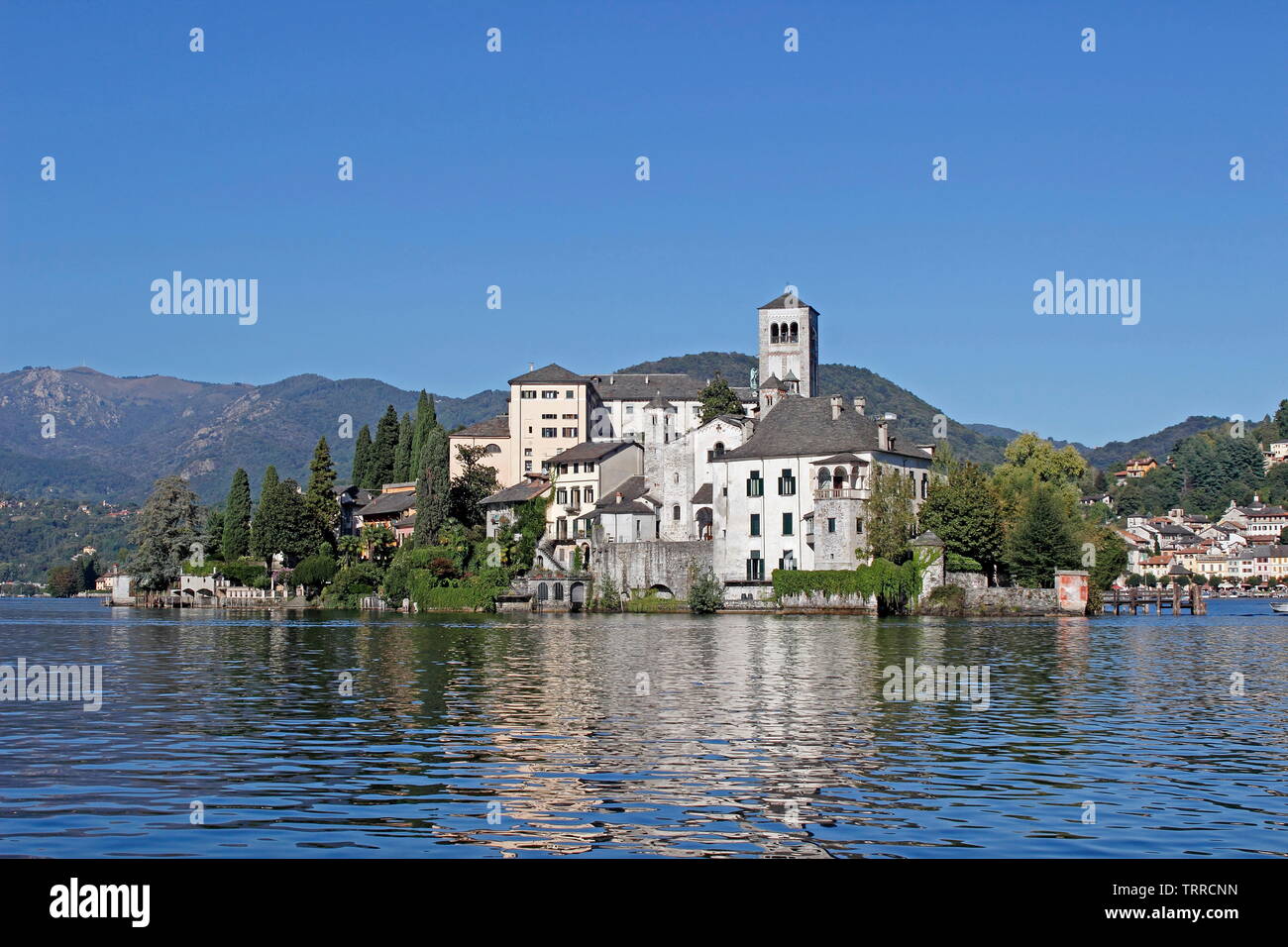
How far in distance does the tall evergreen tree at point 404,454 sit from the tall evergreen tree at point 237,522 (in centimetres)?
1428

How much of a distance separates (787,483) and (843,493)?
203 inches

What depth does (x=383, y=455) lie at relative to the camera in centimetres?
14375

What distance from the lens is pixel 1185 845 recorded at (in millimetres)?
14266

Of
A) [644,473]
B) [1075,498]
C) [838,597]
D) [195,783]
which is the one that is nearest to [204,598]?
[644,473]

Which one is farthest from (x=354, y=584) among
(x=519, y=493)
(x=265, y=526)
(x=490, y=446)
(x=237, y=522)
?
(x=237, y=522)

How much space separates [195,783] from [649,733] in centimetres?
797

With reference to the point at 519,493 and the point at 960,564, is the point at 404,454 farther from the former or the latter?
the point at 960,564

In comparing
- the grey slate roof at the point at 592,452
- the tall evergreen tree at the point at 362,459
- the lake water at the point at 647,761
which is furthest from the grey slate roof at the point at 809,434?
the tall evergreen tree at the point at 362,459

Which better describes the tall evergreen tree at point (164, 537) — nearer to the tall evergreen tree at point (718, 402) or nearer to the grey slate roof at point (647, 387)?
the grey slate roof at point (647, 387)

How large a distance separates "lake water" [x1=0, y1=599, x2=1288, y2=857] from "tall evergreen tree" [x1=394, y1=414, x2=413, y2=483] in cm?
9095

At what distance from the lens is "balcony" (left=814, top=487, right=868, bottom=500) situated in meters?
82.4

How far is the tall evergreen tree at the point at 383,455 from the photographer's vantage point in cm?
14300

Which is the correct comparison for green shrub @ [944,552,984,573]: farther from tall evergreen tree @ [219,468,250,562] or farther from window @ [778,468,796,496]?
tall evergreen tree @ [219,468,250,562]
